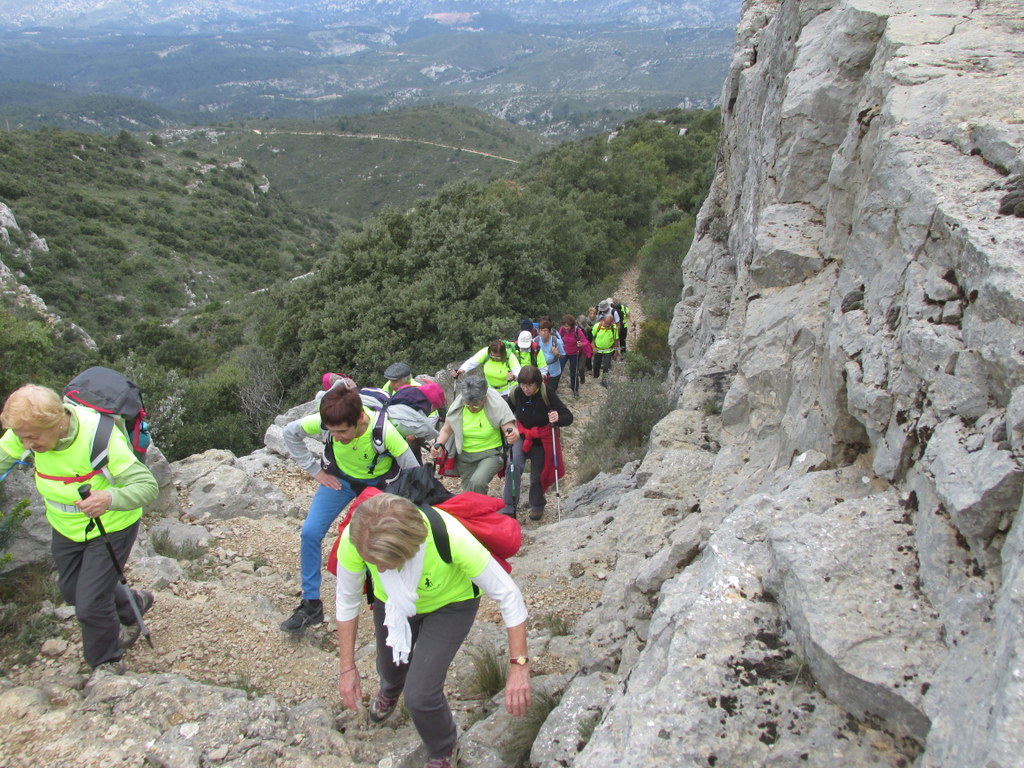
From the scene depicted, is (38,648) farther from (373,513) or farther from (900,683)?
→ (900,683)

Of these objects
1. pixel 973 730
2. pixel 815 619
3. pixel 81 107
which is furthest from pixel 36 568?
pixel 81 107

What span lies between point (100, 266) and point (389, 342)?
34906 millimetres

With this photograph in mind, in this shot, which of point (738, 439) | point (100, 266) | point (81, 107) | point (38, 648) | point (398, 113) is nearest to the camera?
point (38, 648)

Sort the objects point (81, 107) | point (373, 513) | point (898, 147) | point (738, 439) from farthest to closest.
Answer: point (81, 107)
point (738, 439)
point (898, 147)
point (373, 513)

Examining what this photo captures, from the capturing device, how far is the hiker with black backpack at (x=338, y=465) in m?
4.19

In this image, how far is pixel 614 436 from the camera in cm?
898

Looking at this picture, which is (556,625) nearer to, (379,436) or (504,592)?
(504,592)

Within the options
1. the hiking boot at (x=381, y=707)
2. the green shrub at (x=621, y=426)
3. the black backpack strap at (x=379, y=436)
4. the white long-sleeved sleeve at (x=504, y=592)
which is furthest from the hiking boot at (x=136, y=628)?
the green shrub at (x=621, y=426)

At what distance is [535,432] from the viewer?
6812 millimetres

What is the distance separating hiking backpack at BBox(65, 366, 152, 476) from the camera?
354 cm

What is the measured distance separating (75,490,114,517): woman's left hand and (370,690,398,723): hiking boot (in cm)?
182

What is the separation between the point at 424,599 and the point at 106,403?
2266 millimetres

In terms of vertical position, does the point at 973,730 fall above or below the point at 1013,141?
below

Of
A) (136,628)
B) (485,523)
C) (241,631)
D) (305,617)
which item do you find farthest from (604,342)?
(485,523)
